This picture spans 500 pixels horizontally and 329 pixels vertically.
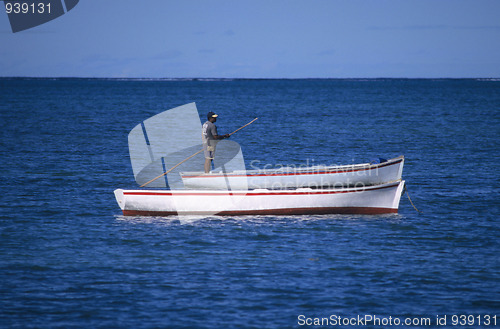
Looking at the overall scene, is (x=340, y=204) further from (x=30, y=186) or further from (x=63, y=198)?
(x=30, y=186)

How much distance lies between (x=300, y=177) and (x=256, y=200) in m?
2.48

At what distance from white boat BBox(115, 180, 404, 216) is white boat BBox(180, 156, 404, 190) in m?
0.98

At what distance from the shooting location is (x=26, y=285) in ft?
50.1

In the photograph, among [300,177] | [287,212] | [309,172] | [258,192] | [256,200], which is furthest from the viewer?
[309,172]

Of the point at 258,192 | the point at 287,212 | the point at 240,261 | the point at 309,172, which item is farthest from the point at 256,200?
the point at 240,261

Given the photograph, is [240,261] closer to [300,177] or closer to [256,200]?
[256,200]

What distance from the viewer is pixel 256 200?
845 inches

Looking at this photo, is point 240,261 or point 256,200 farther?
point 256,200

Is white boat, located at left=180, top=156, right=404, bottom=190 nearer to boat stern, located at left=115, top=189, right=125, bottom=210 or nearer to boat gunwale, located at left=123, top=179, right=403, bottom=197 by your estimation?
boat gunwale, located at left=123, top=179, right=403, bottom=197

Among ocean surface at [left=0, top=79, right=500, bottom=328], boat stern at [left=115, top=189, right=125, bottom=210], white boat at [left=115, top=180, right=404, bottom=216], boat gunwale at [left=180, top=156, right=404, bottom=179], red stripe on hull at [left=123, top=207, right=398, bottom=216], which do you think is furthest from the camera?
boat gunwale at [left=180, top=156, right=404, bottom=179]

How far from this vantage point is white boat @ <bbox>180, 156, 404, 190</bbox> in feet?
73.5

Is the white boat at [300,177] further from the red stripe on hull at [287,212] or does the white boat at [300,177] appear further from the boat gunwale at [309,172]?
the red stripe on hull at [287,212]

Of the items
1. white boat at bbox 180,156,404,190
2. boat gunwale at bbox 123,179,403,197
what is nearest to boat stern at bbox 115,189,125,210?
boat gunwale at bbox 123,179,403,197

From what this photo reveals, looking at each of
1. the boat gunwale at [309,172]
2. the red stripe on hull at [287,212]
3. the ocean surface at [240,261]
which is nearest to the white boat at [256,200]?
the red stripe on hull at [287,212]
